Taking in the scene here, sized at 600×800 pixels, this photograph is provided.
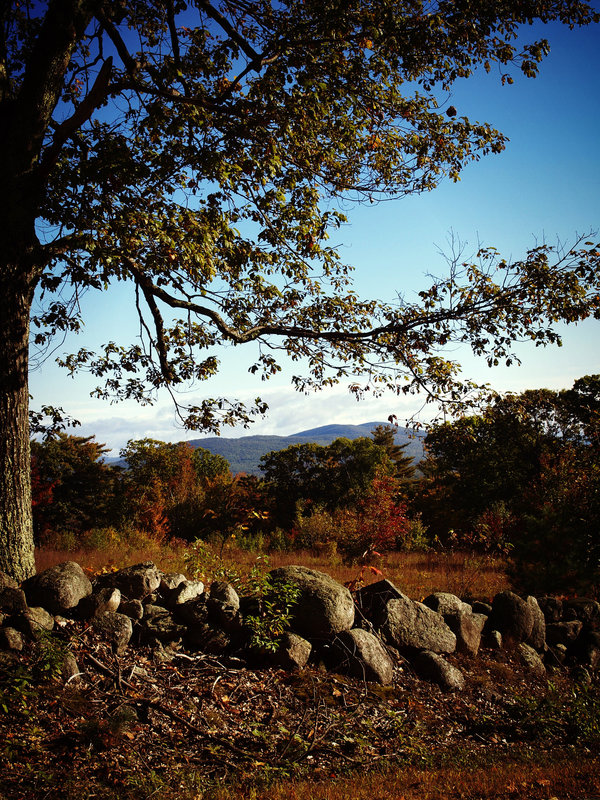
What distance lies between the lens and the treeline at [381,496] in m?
11.2

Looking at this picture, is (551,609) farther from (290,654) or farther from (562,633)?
(290,654)

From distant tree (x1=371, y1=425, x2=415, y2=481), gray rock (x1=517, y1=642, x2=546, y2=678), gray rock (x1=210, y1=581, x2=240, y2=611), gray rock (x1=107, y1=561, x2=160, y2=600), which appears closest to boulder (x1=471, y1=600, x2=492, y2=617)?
gray rock (x1=517, y1=642, x2=546, y2=678)

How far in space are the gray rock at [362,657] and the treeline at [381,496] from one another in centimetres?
261

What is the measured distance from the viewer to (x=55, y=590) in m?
5.31

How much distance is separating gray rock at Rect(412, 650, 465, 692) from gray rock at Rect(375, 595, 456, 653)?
239mm

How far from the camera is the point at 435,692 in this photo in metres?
6.18

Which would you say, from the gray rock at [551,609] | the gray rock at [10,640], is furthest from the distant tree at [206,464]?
the gray rock at [10,640]

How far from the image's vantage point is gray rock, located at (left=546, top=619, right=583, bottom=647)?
838 cm

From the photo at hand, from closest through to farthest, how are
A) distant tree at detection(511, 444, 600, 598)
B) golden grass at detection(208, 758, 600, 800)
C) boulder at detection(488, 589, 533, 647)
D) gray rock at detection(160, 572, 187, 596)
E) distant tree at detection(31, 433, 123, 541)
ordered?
golden grass at detection(208, 758, 600, 800) < gray rock at detection(160, 572, 187, 596) < boulder at detection(488, 589, 533, 647) < distant tree at detection(511, 444, 600, 598) < distant tree at detection(31, 433, 123, 541)

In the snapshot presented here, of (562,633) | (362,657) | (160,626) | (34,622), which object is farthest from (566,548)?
(34,622)

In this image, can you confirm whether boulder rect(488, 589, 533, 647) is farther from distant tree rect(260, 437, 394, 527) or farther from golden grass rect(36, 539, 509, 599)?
distant tree rect(260, 437, 394, 527)

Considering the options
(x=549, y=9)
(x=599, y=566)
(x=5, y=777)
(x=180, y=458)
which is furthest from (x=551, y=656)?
(x=180, y=458)

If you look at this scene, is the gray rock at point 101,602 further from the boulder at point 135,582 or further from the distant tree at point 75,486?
the distant tree at point 75,486

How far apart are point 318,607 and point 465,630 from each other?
277 cm
